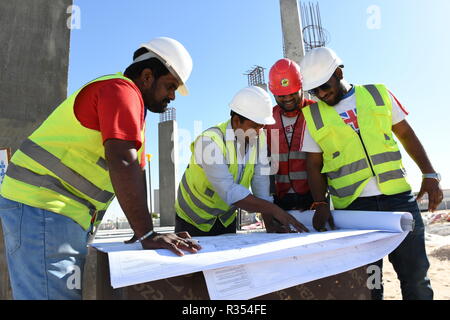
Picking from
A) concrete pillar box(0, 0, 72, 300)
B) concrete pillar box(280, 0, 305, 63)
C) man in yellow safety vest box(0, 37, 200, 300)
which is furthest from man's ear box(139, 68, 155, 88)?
concrete pillar box(280, 0, 305, 63)

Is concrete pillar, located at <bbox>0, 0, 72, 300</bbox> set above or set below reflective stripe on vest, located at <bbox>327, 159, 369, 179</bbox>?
above

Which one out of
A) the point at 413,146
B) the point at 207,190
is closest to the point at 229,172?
the point at 207,190

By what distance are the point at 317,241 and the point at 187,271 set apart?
1.89ft

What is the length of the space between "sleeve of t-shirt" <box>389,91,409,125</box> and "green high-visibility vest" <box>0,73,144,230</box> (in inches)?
72.1

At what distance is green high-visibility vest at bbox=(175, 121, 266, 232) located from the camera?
247cm

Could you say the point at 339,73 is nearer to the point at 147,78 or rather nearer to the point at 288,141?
the point at 288,141

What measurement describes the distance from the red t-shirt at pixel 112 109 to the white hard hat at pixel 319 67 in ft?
4.40

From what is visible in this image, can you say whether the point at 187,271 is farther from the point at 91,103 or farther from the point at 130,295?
the point at 91,103

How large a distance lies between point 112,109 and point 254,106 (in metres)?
1.33

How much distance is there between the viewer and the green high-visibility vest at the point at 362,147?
2.22 metres

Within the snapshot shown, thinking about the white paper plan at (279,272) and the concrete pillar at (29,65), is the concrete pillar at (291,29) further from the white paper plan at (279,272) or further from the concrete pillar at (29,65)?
the white paper plan at (279,272)

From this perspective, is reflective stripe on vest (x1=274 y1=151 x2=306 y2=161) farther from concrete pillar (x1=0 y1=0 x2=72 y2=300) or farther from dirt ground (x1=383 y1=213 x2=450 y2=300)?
dirt ground (x1=383 y1=213 x2=450 y2=300)

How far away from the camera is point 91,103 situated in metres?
1.43

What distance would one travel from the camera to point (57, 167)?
147cm
